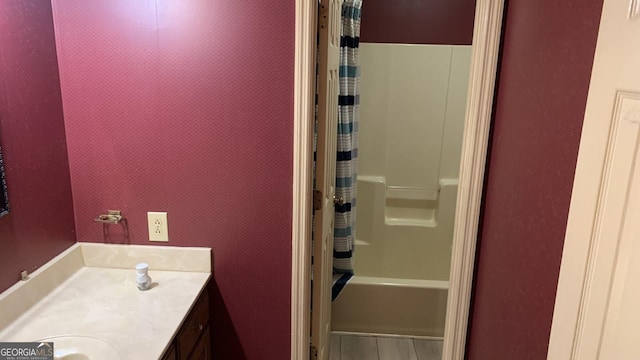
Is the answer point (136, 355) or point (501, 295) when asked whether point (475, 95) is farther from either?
point (136, 355)

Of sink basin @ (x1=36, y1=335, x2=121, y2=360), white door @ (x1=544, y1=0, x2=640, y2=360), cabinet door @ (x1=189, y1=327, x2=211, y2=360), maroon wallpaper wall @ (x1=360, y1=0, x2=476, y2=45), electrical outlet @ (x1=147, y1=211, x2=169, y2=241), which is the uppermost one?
maroon wallpaper wall @ (x1=360, y1=0, x2=476, y2=45)

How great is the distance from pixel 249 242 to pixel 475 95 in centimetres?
106

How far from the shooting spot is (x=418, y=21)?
3230mm

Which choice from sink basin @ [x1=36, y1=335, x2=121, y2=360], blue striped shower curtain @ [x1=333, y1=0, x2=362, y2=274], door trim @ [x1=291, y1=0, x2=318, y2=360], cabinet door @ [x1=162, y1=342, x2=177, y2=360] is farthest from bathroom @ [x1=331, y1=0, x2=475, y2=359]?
sink basin @ [x1=36, y1=335, x2=121, y2=360]

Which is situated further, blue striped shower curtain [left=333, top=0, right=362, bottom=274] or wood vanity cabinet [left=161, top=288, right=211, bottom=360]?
blue striped shower curtain [left=333, top=0, right=362, bottom=274]

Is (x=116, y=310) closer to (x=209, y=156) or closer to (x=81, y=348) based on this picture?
(x=81, y=348)

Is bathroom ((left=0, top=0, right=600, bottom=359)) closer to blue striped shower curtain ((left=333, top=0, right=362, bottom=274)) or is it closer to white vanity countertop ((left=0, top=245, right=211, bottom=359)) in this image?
white vanity countertop ((left=0, top=245, right=211, bottom=359))

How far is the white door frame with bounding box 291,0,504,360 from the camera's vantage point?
1598 mm

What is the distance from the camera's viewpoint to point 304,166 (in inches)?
74.2

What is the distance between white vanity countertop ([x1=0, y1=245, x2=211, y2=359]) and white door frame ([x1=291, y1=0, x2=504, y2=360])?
428mm

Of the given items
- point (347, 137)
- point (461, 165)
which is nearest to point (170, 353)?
point (461, 165)

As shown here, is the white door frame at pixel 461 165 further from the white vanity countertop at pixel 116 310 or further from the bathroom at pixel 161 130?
the white vanity countertop at pixel 116 310

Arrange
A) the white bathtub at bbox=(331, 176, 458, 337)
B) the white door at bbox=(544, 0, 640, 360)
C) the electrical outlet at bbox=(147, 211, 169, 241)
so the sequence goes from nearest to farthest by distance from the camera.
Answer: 1. the white door at bbox=(544, 0, 640, 360)
2. the electrical outlet at bbox=(147, 211, 169, 241)
3. the white bathtub at bbox=(331, 176, 458, 337)

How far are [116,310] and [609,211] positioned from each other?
1.55m
